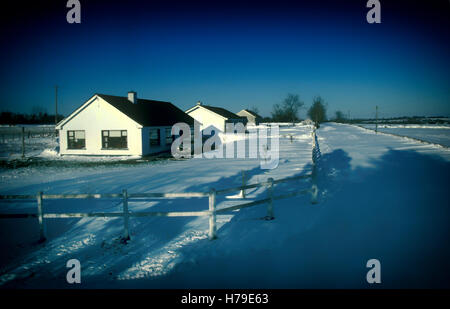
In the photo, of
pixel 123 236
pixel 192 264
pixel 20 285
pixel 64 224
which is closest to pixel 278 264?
pixel 192 264

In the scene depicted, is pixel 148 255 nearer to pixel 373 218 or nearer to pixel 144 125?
pixel 373 218

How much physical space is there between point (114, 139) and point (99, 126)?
2.00 m

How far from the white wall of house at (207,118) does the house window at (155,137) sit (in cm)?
2541

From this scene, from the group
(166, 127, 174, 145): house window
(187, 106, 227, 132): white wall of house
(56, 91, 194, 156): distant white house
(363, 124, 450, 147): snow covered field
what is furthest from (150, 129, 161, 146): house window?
(363, 124, 450, 147): snow covered field

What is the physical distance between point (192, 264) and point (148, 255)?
3.81ft

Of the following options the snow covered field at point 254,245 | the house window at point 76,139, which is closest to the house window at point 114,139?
the house window at point 76,139

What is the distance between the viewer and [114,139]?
26922 millimetres

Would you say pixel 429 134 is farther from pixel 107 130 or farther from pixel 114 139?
pixel 107 130

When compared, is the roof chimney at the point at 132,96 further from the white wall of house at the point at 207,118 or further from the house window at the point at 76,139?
the white wall of house at the point at 207,118

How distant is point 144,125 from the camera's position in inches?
1038

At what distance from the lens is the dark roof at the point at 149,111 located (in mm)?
26969

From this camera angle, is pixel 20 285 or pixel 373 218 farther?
pixel 373 218

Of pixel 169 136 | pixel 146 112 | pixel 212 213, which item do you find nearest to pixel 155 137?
pixel 169 136
